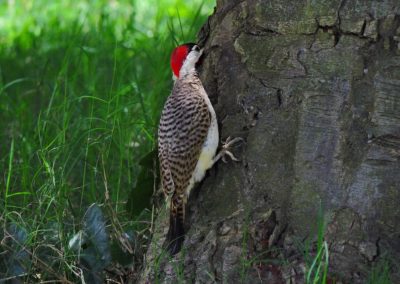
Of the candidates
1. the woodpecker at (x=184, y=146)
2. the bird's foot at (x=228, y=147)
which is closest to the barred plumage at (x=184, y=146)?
the woodpecker at (x=184, y=146)

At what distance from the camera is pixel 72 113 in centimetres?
538

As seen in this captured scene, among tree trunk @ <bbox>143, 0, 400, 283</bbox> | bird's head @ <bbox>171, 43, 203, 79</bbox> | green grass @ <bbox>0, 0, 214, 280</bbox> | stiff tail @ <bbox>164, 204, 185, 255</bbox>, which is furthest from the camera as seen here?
bird's head @ <bbox>171, 43, 203, 79</bbox>

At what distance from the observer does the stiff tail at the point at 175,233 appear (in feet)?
14.2

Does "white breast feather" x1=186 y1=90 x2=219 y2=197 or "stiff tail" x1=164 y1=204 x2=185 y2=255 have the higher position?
"white breast feather" x1=186 y1=90 x2=219 y2=197

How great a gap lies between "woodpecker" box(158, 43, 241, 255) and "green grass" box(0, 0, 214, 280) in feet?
0.90

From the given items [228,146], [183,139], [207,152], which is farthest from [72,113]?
[228,146]

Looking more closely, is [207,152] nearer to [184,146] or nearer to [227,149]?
[184,146]

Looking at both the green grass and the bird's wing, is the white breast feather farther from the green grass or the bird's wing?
the green grass

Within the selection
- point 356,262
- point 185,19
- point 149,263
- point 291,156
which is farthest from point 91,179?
point 185,19

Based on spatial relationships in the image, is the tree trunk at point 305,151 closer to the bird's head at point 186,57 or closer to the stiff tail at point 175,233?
the stiff tail at point 175,233

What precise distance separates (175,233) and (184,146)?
1.41 feet

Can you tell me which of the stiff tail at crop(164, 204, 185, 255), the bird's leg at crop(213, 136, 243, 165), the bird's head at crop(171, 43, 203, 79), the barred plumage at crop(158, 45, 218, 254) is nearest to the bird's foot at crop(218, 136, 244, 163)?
the bird's leg at crop(213, 136, 243, 165)

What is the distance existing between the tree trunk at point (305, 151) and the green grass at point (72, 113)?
588mm

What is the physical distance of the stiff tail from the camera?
4.32m
